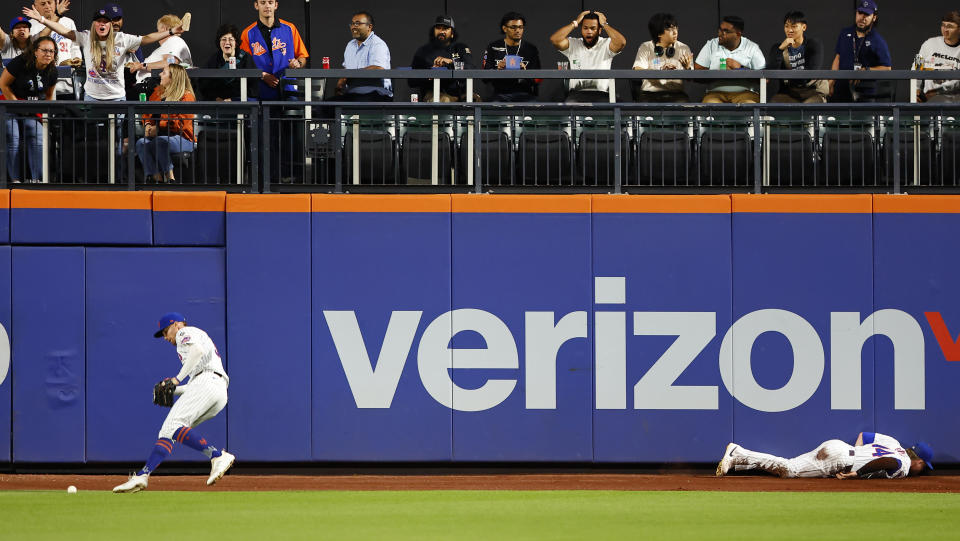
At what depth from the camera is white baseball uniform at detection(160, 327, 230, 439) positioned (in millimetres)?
12242

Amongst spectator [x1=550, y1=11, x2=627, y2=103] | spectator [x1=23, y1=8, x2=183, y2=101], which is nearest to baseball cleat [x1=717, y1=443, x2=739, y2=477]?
spectator [x1=550, y1=11, x2=627, y2=103]

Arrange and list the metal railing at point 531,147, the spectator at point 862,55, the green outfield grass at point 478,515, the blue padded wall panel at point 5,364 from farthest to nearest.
→ the spectator at point 862,55 → the metal railing at point 531,147 → the blue padded wall panel at point 5,364 → the green outfield grass at point 478,515

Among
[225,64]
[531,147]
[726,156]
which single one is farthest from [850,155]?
[225,64]

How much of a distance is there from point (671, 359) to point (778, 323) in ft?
4.08

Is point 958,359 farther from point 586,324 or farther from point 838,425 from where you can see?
point 586,324

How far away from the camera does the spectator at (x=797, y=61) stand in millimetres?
14484

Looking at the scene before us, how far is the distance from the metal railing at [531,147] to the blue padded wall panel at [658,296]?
51cm

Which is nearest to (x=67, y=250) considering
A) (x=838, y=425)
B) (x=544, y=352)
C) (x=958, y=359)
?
(x=544, y=352)

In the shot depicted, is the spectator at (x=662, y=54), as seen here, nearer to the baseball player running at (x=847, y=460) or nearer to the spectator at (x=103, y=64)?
the baseball player running at (x=847, y=460)

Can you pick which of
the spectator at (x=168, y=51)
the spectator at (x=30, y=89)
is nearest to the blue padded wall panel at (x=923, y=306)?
the spectator at (x=168, y=51)

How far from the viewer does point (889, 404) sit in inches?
538

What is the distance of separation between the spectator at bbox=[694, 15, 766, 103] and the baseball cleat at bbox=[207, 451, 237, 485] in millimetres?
6578

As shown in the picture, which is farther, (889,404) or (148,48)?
(148,48)

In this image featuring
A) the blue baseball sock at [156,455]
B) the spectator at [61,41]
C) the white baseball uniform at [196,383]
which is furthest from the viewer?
the spectator at [61,41]
